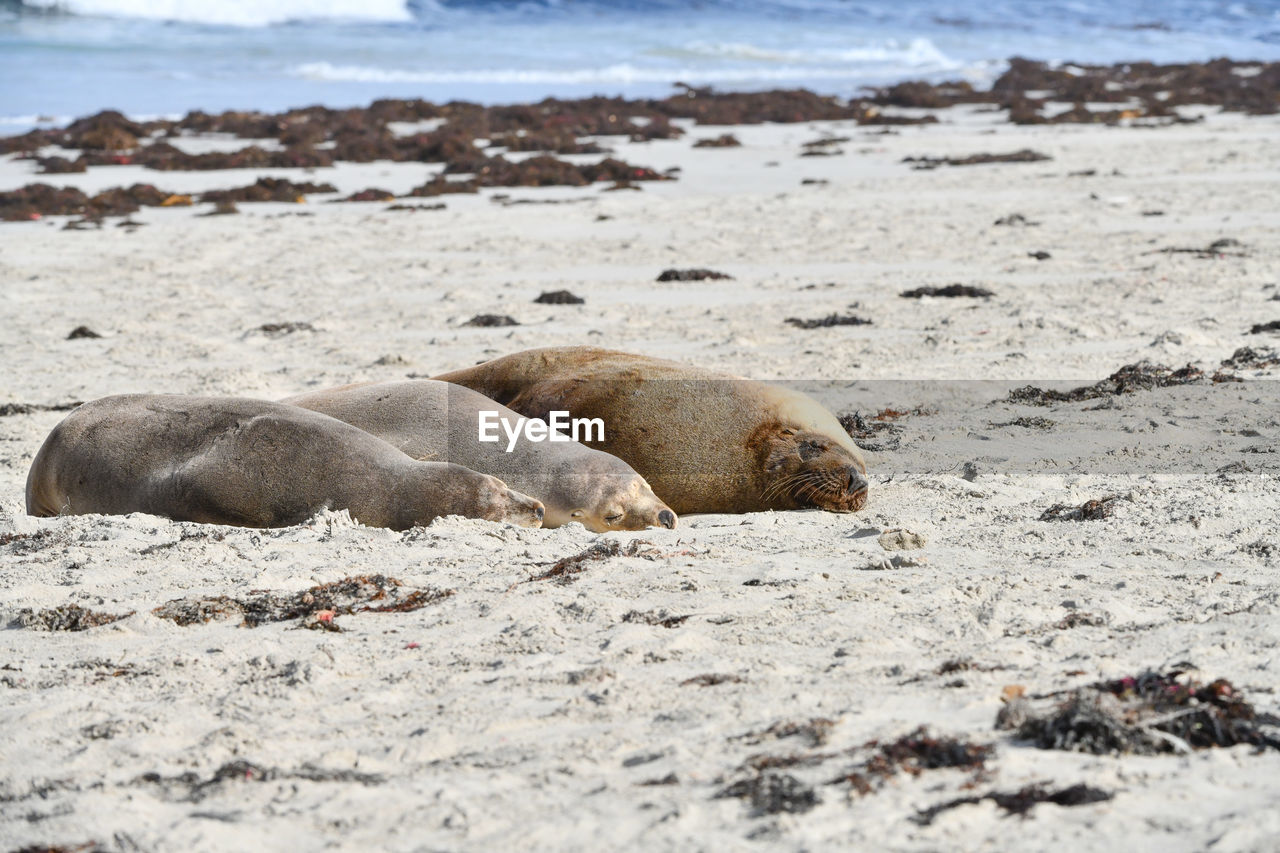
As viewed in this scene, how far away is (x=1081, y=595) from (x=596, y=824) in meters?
1.85

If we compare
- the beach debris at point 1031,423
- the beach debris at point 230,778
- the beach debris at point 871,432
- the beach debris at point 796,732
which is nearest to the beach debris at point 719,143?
the beach debris at point 871,432

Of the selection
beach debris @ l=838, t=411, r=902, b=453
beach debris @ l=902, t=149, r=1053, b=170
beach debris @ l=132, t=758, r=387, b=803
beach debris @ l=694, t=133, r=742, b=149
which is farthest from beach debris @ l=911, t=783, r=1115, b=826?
beach debris @ l=694, t=133, r=742, b=149

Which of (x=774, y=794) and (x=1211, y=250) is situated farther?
(x=1211, y=250)

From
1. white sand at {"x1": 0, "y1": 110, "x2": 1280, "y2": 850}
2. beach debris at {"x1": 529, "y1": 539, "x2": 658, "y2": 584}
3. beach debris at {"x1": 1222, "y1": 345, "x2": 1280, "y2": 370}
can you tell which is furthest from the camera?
beach debris at {"x1": 1222, "y1": 345, "x2": 1280, "y2": 370}

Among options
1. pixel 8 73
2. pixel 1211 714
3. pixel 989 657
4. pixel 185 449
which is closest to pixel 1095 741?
pixel 1211 714

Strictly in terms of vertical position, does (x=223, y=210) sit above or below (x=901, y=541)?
above

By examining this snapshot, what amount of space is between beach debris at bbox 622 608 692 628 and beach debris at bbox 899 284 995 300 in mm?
6254

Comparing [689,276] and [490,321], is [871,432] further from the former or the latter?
[689,276]

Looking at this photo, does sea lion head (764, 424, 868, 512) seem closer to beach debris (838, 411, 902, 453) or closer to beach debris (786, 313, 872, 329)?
beach debris (838, 411, 902, 453)

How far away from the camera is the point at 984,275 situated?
10.4m

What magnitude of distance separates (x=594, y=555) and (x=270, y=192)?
12188mm

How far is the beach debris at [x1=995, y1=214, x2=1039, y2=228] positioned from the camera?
492 inches

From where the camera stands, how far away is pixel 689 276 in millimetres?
10562

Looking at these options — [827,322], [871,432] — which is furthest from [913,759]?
[827,322]
